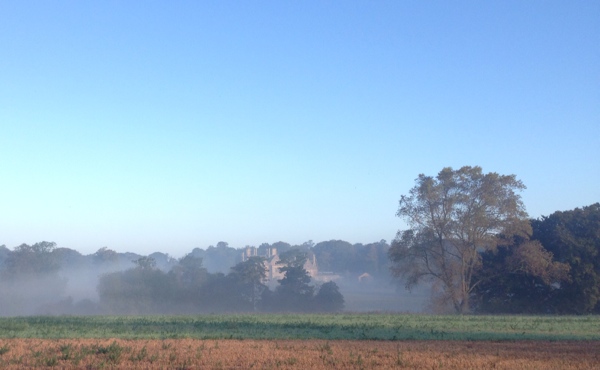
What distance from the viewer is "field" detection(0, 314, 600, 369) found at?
49.2 ft

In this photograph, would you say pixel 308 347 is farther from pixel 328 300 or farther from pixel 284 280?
pixel 284 280

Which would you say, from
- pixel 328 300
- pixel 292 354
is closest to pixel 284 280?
pixel 328 300

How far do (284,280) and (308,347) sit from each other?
56.7m

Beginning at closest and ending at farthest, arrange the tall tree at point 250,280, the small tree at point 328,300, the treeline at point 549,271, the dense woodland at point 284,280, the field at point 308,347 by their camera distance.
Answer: the field at point 308,347
the treeline at point 549,271
the dense woodland at point 284,280
the small tree at point 328,300
the tall tree at point 250,280

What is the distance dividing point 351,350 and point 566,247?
3509cm

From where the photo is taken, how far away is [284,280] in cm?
7444

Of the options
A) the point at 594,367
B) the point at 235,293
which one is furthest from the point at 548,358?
the point at 235,293

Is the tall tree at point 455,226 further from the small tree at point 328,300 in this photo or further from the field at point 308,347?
the small tree at point 328,300

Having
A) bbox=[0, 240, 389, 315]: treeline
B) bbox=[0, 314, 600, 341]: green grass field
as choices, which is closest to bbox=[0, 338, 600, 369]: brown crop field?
bbox=[0, 314, 600, 341]: green grass field

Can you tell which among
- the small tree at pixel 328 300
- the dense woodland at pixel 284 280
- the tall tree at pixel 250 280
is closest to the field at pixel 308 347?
the dense woodland at pixel 284 280

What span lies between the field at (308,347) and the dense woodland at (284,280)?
1839 cm

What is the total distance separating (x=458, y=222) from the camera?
1753 inches

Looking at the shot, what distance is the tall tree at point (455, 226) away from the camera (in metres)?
43.7

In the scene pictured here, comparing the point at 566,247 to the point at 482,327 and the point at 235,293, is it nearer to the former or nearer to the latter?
the point at 482,327
